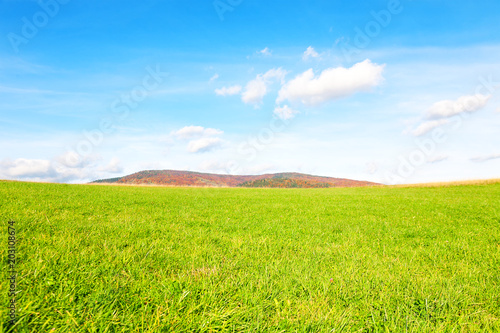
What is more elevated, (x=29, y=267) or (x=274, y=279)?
(x=29, y=267)

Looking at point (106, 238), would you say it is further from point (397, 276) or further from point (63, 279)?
point (397, 276)

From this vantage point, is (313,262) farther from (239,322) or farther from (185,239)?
(185,239)

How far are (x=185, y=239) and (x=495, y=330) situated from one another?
5444mm

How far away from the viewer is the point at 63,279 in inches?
119

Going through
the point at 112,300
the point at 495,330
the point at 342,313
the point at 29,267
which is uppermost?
the point at 29,267

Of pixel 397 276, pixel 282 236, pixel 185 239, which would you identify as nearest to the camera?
pixel 397 276

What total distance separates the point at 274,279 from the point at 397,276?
2.22 meters

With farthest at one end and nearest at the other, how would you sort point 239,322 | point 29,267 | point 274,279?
1. point 274,279
2. point 29,267
3. point 239,322

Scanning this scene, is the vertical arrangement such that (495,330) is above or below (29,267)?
below

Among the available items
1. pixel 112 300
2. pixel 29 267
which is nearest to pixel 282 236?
pixel 112 300

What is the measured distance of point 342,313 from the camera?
9.85ft

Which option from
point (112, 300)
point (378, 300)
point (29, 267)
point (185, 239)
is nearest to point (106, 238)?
point (185, 239)

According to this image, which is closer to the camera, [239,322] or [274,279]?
[239,322]

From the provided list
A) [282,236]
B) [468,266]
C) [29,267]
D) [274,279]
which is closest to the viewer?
[29,267]
